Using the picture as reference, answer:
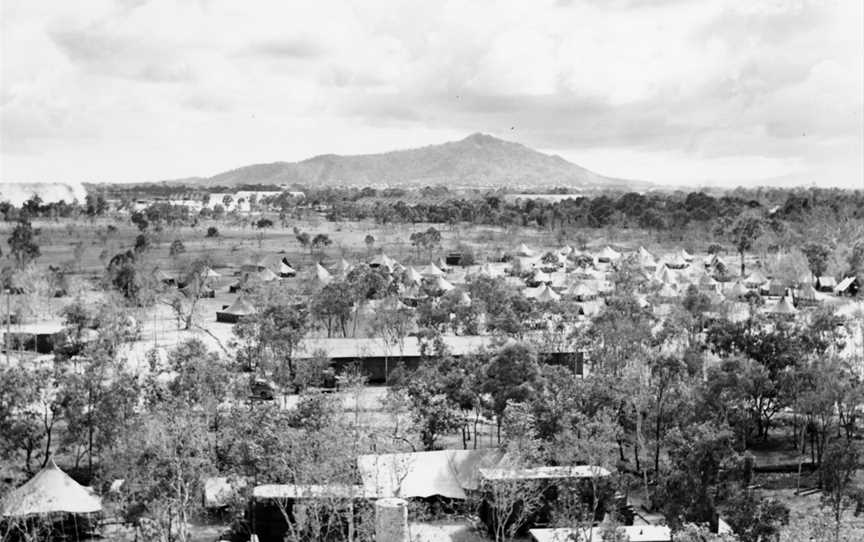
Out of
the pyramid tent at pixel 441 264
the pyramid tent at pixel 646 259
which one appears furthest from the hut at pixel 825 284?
the pyramid tent at pixel 441 264

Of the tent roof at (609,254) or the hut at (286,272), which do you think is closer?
the hut at (286,272)

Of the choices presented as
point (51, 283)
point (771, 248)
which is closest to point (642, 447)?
point (51, 283)

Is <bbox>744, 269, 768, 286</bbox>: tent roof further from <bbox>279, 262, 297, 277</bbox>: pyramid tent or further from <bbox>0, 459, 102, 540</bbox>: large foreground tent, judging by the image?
<bbox>0, 459, 102, 540</bbox>: large foreground tent

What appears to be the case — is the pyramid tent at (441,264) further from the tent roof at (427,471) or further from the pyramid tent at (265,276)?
the tent roof at (427,471)

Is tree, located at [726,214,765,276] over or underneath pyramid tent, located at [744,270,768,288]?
over

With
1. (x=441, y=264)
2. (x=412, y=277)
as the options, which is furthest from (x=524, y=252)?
(x=412, y=277)

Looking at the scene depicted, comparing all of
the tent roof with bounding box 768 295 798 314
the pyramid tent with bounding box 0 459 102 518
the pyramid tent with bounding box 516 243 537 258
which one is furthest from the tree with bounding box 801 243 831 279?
the pyramid tent with bounding box 0 459 102 518
